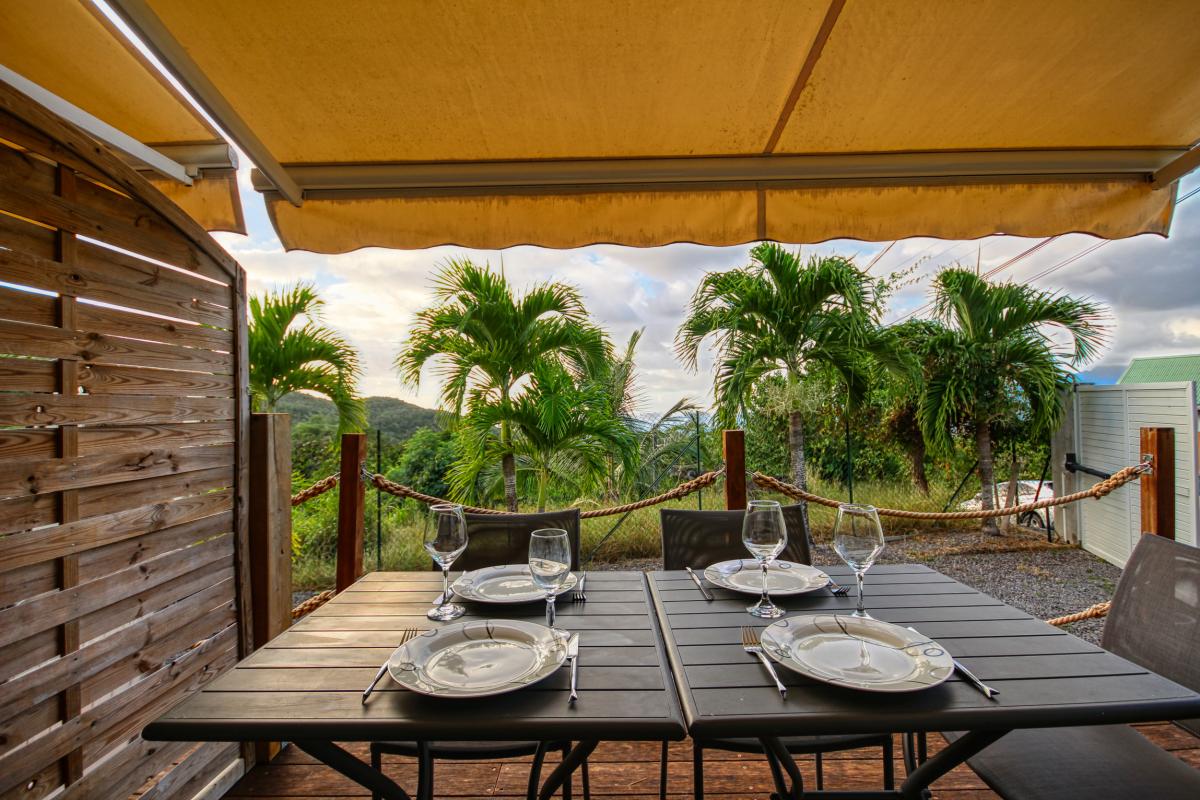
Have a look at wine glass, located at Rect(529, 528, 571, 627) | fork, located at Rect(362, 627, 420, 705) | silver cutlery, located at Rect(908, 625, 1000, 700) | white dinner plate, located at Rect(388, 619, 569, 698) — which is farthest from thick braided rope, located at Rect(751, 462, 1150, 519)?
fork, located at Rect(362, 627, 420, 705)

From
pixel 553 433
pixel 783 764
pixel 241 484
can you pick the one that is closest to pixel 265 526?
pixel 241 484

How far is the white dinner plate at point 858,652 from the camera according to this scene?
3.50 ft

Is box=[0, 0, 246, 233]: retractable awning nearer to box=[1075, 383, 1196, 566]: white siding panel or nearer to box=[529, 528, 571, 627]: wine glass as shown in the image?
box=[529, 528, 571, 627]: wine glass

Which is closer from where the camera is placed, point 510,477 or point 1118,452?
point 1118,452

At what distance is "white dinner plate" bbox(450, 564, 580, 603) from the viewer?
1.53m

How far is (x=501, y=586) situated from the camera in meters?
1.65

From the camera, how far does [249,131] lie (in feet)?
6.80

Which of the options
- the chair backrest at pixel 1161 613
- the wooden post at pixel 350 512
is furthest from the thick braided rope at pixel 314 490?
the chair backrest at pixel 1161 613

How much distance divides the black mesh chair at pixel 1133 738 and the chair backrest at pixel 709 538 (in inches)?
29.6

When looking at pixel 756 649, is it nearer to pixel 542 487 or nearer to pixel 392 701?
pixel 392 701

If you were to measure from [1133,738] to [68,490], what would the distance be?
9.11ft

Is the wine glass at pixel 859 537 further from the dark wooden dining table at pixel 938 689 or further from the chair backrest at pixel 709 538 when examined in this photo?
the chair backrest at pixel 709 538

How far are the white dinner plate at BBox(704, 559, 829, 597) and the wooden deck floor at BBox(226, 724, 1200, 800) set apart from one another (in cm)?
77

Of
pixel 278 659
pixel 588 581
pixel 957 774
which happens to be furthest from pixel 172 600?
pixel 957 774
